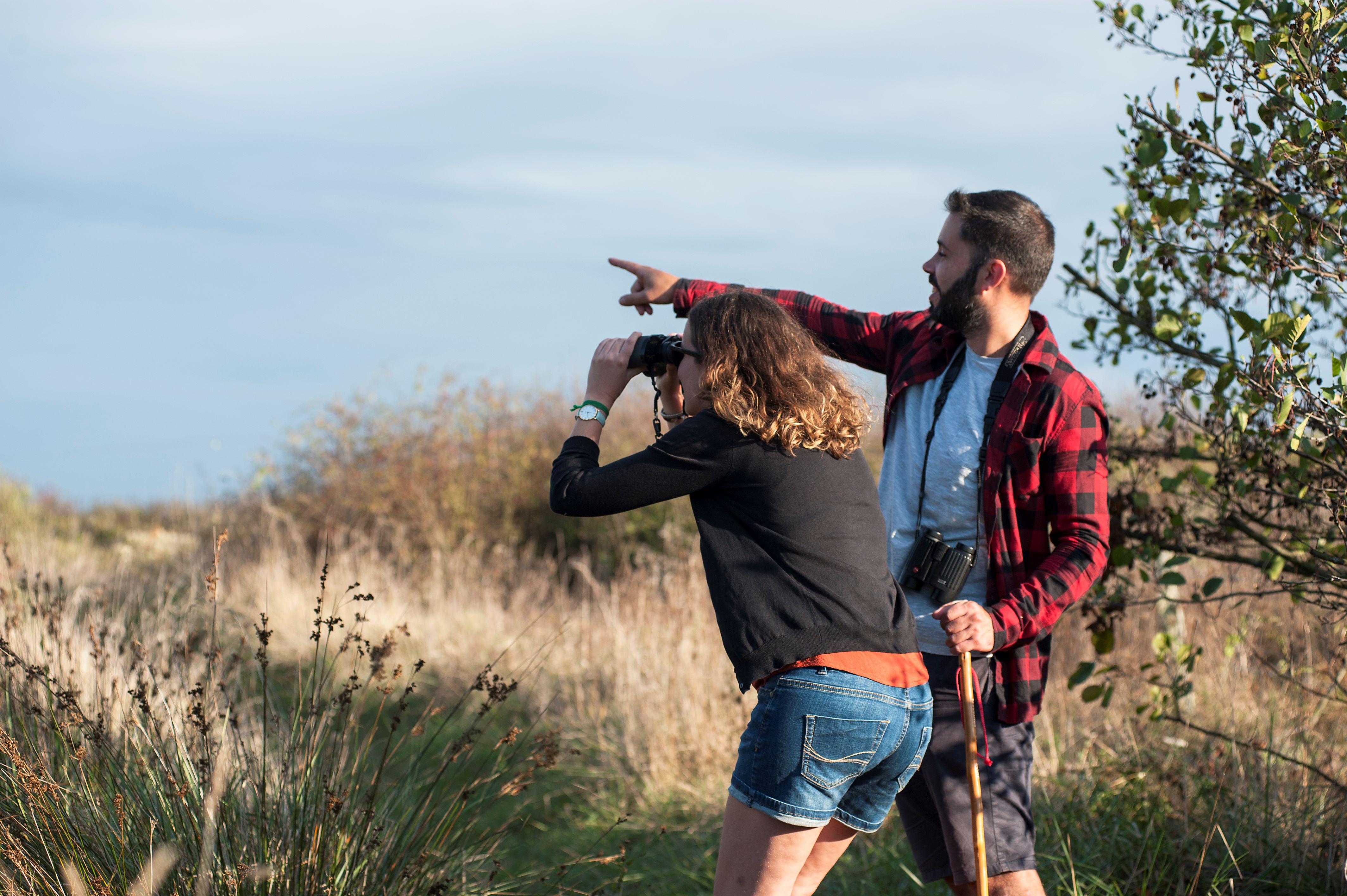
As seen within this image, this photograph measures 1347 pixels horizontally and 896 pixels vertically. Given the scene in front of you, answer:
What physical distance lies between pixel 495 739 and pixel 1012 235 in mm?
4518

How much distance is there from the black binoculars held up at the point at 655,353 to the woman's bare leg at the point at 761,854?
975 mm

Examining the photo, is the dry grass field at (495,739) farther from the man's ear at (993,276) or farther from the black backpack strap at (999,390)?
the man's ear at (993,276)

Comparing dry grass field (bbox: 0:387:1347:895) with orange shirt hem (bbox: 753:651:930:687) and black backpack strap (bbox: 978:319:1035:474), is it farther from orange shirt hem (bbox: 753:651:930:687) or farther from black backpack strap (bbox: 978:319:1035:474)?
black backpack strap (bbox: 978:319:1035:474)

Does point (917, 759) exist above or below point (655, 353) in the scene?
below

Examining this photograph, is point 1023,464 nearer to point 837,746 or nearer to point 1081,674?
point 837,746

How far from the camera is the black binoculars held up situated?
2.53 m

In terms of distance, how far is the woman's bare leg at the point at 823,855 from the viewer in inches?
97.7

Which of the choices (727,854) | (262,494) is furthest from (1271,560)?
(262,494)

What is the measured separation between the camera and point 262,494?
509 inches

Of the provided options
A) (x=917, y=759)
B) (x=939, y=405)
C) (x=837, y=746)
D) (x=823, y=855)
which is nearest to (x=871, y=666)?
(x=837, y=746)

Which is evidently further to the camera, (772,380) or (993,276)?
(993,276)

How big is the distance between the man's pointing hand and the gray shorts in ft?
4.34

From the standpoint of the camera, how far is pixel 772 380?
2266 millimetres

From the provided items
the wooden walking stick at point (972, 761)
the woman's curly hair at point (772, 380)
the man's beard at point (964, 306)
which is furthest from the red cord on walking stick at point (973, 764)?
the man's beard at point (964, 306)
